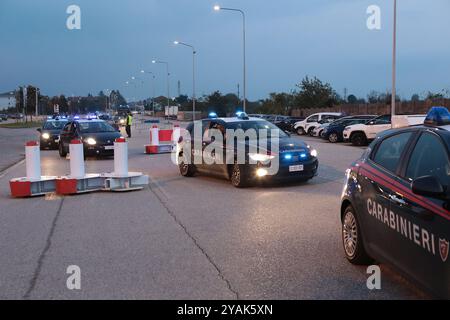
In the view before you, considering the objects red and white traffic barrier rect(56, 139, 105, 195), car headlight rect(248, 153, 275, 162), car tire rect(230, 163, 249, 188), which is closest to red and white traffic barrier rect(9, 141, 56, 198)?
red and white traffic barrier rect(56, 139, 105, 195)

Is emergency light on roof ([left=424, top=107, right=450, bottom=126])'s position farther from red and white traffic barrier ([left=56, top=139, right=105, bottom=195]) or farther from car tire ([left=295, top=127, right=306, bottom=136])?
car tire ([left=295, top=127, right=306, bottom=136])

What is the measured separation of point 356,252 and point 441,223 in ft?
6.27

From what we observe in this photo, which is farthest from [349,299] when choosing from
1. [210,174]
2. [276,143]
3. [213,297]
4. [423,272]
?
[210,174]

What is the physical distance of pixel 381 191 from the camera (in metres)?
5.12

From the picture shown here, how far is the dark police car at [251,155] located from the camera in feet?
38.2

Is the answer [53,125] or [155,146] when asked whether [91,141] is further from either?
[53,125]

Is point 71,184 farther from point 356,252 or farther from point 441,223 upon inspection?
point 441,223

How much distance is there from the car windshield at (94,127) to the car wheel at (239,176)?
410 inches

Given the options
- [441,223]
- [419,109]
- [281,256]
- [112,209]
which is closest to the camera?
[441,223]

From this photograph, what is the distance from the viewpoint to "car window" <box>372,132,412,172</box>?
5172 mm

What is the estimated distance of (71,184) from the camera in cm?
1128

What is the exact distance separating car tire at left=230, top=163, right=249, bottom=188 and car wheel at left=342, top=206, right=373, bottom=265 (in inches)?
219

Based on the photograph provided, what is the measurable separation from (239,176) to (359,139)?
50.9ft

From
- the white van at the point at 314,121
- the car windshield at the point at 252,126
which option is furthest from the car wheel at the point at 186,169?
the white van at the point at 314,121
